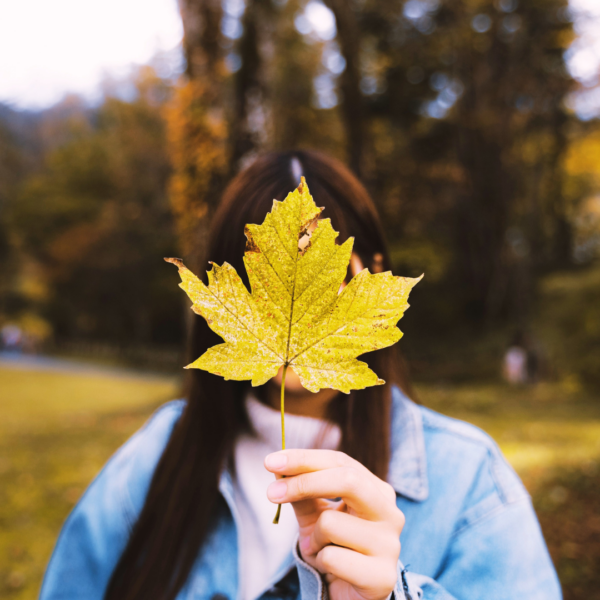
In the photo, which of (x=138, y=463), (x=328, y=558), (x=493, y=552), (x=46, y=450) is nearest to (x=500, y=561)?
(x=493, y=552)

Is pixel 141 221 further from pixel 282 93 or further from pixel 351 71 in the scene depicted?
pixel 351 71

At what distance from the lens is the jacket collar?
1395mm

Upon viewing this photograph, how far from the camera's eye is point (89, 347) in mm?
Result: 24875

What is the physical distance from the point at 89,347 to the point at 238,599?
2596 cm

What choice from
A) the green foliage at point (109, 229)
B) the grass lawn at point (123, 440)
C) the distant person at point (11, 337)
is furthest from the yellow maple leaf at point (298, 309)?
the distant person at point (11, 337)

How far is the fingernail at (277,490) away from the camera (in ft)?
2.56

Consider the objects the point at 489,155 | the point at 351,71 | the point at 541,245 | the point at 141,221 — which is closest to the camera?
the point at 351,71

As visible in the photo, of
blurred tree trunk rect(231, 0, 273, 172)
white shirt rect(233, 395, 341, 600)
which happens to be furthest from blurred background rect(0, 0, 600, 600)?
white shirt rect(233, 395, 341, 600)

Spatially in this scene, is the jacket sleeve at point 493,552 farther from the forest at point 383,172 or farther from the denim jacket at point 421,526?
the forest at point 383,172

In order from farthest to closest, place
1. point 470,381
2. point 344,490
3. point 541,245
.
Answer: point 541,245, point 470,381, point 344,490

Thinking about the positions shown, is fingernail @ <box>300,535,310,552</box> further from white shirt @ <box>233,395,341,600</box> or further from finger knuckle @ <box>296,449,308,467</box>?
white shirt @ <box>233,395,341,600</box>

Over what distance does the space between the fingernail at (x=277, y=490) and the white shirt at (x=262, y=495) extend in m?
0.57

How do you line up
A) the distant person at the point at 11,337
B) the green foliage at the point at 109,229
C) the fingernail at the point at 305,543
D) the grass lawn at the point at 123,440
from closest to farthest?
1. the fingernail at the point at 305,543
2. the grass lawn at the point at 123,440
3. the green foliage at the point at 109,229
4. the distant person at the point at 11,337

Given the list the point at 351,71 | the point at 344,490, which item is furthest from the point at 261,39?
the point at 344,490
